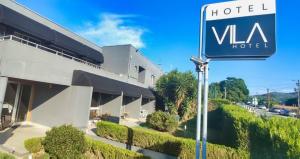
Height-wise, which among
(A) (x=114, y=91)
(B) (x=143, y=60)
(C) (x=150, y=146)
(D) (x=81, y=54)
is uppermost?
(B) (x=143, y=60)

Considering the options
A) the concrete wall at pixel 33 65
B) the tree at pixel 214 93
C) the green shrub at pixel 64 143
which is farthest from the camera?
the tree at pixel 214 93

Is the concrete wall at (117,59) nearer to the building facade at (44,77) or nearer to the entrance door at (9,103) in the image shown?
the building facade at (44,77)

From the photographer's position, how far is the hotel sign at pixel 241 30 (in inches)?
139

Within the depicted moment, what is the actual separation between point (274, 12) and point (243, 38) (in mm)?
665

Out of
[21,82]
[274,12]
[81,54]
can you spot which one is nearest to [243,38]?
[274,12]

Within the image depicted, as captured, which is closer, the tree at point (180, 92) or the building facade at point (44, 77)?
the building facade at point (44, 77)

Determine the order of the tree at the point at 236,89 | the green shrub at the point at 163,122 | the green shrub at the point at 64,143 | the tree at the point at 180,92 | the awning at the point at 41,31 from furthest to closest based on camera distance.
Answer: the tree at the point at 236,89 < the tree at the point at 180,92 < the green shrub at the point at 163,122 < the awning at the point at 41,31 < the green shrub at the point at 64,143

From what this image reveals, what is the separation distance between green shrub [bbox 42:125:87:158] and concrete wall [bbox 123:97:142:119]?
51.6 ft

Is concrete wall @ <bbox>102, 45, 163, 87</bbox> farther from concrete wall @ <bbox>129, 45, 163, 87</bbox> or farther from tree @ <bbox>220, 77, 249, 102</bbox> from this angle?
tree @ <bbox>220, 77, 249, 102</bbox>

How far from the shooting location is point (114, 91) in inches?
678

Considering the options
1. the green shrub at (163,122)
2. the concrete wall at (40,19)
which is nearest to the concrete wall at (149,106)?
the green shrub at (163,122)

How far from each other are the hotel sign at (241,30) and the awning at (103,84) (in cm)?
1094

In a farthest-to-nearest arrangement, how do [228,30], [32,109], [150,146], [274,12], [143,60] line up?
[143,60], [32,109], [150,146], [228,30], [274,12]

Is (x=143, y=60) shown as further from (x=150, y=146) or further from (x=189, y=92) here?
(x=150, y=146)
